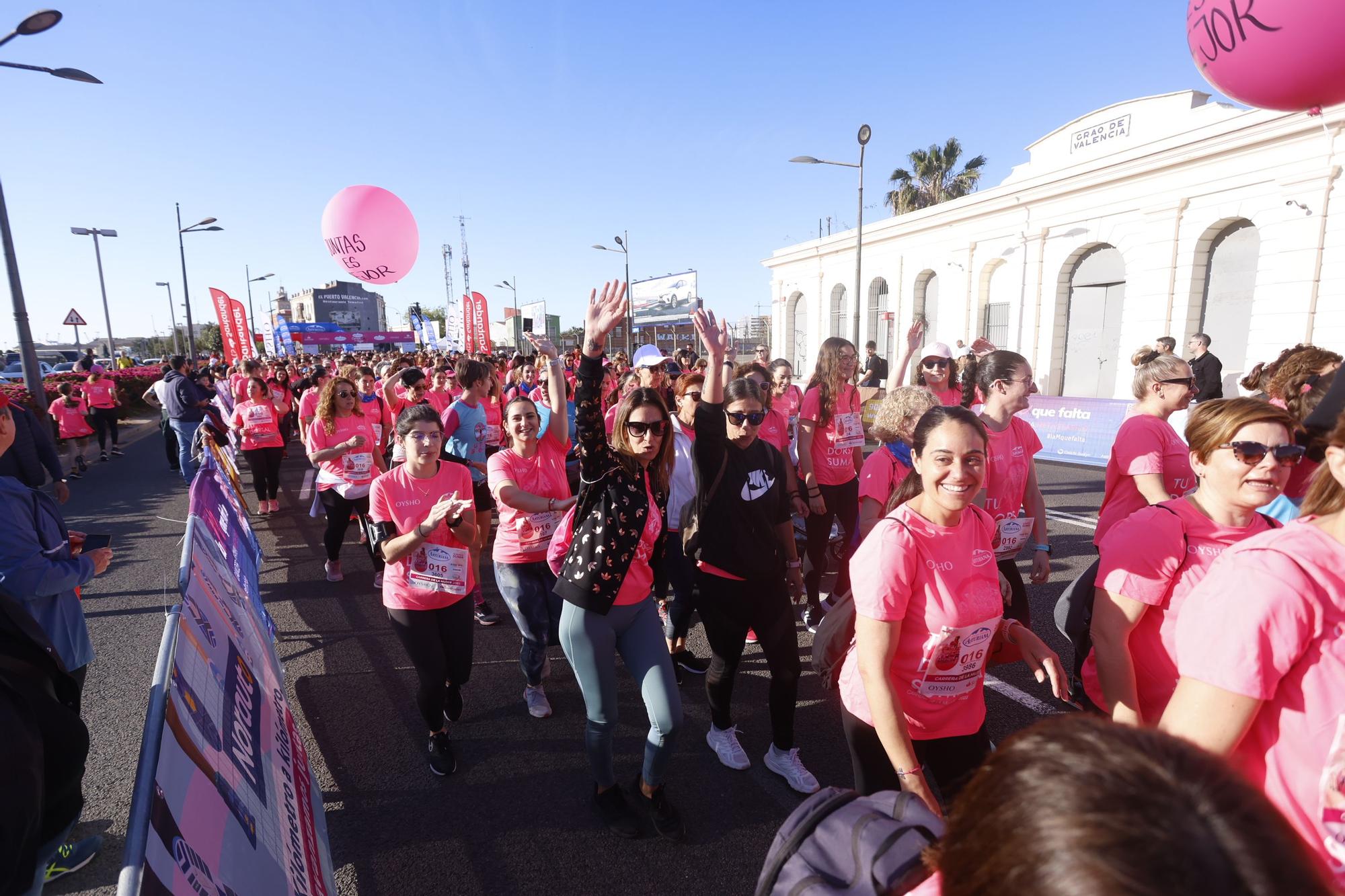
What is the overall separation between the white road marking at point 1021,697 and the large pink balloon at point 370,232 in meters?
8.43

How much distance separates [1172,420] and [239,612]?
436 inches

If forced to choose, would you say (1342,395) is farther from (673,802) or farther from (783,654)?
(673,802)

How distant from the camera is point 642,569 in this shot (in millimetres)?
2881

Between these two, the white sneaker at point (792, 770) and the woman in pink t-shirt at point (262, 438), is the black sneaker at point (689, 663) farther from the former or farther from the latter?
the woman in pink t-shirt at point (262, 438)

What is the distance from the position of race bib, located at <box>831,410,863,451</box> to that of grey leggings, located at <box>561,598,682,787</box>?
2.73m

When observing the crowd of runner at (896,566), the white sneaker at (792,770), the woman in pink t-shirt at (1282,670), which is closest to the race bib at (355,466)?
the crowd of runner at (896,566)

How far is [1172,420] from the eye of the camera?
935 centimetres

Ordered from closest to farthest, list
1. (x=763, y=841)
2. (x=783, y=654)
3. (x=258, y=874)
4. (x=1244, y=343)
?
(x=258, y=874) → (x=763, y=841) → (x=783, y=654) → (x=1244, y=343)

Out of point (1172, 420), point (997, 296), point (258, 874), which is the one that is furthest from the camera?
point (997, 296)

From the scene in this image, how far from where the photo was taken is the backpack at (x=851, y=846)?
100 cm

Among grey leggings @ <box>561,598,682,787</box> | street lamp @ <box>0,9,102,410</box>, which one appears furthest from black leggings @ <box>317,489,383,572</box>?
street lamp @ <box>0,9,102,410</box>

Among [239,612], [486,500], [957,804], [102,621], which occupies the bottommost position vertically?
[102,621]

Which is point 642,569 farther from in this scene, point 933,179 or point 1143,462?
point 933,179

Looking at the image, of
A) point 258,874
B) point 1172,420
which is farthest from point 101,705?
Result: point 1172,420
